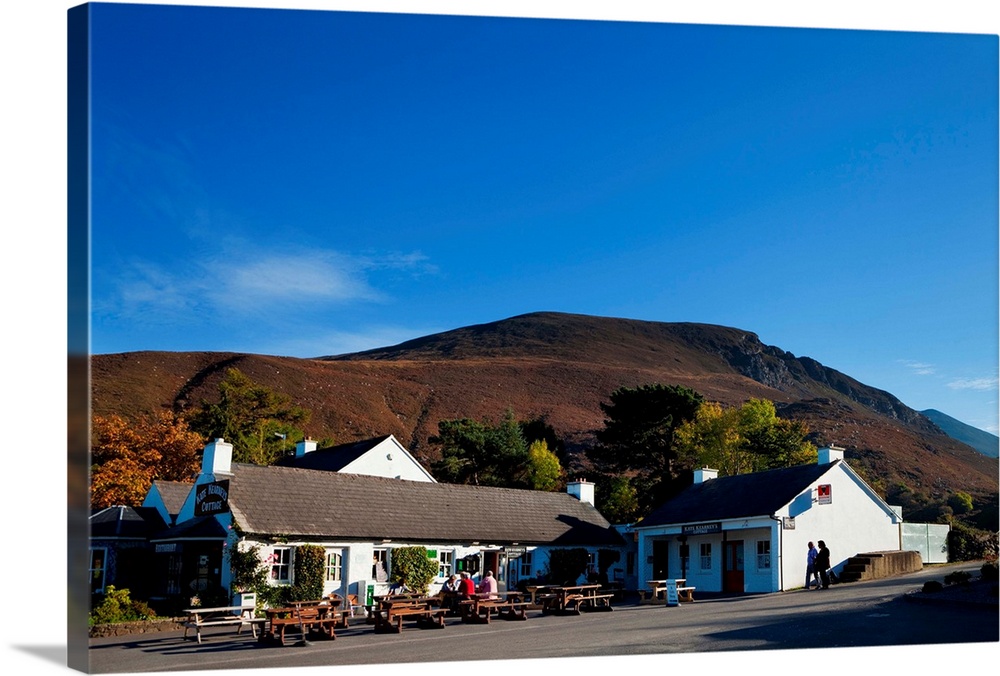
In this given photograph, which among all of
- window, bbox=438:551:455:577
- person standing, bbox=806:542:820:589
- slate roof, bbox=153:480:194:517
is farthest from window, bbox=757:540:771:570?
slate roof, bbox=153:480:194:517

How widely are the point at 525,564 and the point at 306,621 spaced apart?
1360cm

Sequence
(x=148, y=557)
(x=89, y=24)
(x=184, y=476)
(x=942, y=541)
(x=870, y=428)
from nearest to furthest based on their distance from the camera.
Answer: (x=89, y=24), (x=148, y=557), (x=942, y=541), (x=184, y=476), (x=870, y=428)

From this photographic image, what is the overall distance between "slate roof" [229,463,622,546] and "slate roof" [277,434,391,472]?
7.69 m

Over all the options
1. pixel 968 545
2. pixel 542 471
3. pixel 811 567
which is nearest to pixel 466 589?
pixel 811 567

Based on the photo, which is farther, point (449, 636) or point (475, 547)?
point (475, 547)

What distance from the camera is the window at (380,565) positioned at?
88.4 feet

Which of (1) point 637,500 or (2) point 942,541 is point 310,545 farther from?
(1) point 637,500

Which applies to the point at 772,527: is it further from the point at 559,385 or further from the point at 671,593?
the point at 559,385

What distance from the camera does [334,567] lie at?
2594cm

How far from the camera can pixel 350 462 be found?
3859cm

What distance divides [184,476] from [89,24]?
34187mm

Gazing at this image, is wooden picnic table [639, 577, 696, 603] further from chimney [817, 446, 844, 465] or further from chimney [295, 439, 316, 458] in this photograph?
chimney [295, 439, 316, 458]

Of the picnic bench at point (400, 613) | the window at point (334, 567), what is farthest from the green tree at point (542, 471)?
the picnic bench at point (400, 613)

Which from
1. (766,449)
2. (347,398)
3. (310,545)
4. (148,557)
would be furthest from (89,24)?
(347,398)
